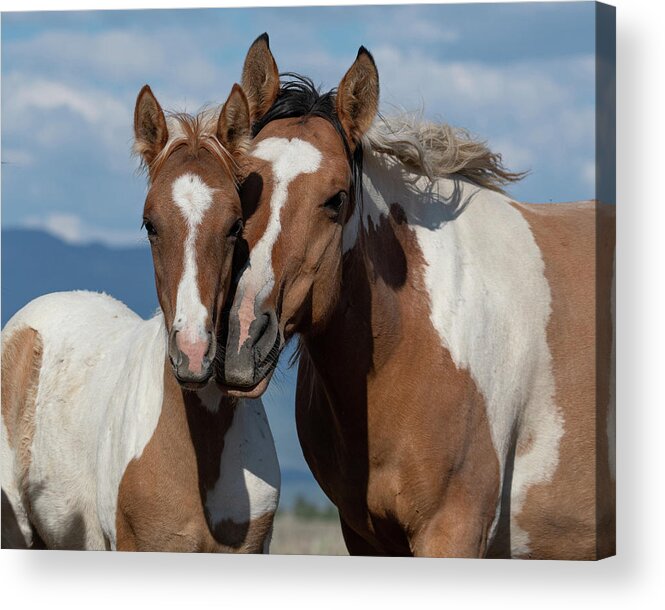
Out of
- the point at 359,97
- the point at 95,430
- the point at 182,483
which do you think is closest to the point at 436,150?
the point at 359,97

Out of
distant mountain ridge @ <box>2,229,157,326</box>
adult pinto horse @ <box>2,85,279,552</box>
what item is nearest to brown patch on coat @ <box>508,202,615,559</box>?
adult pinto horse @ <box>2,85,279,552</box>

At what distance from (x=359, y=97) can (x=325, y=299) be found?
52cm

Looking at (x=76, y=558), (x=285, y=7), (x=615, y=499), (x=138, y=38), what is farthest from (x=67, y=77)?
(x=615, y=499)

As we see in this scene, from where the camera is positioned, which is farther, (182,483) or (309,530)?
(309,530)

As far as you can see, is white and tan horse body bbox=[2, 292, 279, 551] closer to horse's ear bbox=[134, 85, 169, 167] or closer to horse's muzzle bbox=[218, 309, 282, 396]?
horse's muzzle bbox=[218, 309, 282, 396]

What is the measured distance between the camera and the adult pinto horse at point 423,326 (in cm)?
296

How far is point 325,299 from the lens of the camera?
2982 millimetres

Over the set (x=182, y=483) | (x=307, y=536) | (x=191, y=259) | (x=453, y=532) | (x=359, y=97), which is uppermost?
(x=359, y=97)

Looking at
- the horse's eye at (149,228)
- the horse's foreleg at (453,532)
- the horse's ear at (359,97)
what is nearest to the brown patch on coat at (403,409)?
the horse's foreleg at (453,532)

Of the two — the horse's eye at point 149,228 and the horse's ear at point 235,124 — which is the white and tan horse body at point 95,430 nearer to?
the horse's eye at point 149,228

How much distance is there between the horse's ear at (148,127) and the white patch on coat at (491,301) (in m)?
0.52

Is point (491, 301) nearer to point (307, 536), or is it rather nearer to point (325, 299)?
point (325, 299)

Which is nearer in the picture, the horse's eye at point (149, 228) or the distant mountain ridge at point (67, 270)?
the horse's eye at point (149, 228)

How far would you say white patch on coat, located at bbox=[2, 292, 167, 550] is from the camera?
324cm
